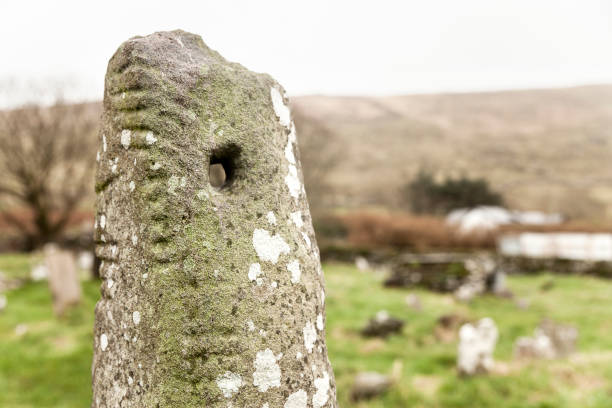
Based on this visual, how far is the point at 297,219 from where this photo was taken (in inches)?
83.3

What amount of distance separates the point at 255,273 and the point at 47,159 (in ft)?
64.6

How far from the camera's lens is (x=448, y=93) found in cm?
8900

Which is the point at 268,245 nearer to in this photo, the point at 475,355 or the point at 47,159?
the point at 475,355

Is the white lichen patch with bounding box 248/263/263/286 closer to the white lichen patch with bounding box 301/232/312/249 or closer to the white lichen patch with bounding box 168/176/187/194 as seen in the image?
the white lichen patch with bounding box 301/232/312/249

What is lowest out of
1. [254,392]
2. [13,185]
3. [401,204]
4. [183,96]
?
[401,204]

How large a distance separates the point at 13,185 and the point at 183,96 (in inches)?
828

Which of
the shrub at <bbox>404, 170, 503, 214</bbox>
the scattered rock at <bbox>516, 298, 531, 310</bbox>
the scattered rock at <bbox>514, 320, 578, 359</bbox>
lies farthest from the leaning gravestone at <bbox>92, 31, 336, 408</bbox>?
the shrub at <bbox>404, 170, 503, 214</bbox>

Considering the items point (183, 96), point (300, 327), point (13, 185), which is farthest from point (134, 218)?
point (13, 185)

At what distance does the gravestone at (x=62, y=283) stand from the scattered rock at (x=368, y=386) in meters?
6.50

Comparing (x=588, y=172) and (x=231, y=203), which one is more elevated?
(x=231, y=203)

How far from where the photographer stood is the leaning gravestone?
5.81 ft

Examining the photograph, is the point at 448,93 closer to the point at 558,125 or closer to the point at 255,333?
the point at 558,125

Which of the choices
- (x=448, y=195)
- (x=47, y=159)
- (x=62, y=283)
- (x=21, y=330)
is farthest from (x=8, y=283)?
(x=448, y=195)

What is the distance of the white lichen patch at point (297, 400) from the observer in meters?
1.87
